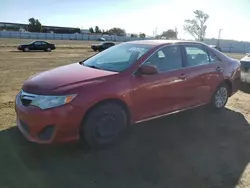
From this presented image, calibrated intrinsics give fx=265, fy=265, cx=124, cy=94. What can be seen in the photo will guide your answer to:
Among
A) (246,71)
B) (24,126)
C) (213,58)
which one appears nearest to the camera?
(24,126)

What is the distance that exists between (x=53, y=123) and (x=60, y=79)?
716 mm

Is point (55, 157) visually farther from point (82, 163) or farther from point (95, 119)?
point (95, 119)

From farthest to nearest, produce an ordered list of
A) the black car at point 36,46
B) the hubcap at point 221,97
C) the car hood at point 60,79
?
the black car at point 36,46
the hubcap at point 221,97
the car hood at point 60,79

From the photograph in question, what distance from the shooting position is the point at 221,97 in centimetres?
578

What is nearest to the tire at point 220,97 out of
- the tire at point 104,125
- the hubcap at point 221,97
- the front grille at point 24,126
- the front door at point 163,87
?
the hubcap at point 221,97

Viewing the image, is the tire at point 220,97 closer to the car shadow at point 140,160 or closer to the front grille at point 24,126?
the car shadow at point 140,160

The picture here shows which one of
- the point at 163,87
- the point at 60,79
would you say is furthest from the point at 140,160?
the point at 60,79

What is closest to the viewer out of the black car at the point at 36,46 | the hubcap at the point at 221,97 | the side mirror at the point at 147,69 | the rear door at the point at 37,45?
the side mirror at the point at 147,69

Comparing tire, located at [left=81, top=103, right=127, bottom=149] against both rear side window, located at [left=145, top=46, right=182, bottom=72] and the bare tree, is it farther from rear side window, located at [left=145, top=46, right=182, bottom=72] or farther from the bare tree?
the bare tree

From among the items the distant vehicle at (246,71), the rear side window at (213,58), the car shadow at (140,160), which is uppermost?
the rear side window at (213,58)

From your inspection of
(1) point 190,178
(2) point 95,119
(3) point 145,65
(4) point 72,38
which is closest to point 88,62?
(3) point 145,65

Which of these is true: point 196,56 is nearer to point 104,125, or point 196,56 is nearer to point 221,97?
point 221,97

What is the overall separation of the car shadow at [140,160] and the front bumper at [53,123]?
0.30 metres

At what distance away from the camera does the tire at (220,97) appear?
5.60 metres
